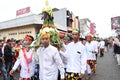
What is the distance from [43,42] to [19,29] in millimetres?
25557

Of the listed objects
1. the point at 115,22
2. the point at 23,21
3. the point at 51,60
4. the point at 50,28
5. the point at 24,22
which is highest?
the point at 115,22

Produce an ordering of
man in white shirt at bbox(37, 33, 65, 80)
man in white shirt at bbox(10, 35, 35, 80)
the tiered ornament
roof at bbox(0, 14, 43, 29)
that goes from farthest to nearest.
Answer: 1. roof at bbox(0, 14, 43, 29)
2. man in white shirt at bbox(10, 35, 35, 80)
3. the tiered ornament
4. man in white shirt at bbox(37, 33, 65, 80)

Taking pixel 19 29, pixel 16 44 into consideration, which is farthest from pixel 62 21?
pixel 16 44

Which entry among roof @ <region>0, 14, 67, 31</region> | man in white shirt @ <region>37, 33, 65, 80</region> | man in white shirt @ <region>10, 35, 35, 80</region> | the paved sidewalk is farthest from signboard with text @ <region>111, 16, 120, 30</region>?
man in white shirt @ <region>37, 33, 65, 80</region>

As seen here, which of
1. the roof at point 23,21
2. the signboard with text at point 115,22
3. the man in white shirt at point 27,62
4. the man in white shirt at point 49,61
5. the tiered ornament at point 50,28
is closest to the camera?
the man in white shirt at point 49,61

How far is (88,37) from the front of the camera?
1037 centimetres

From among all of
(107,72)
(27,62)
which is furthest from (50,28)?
(107,72)

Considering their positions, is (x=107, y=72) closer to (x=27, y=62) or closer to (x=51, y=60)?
(x=27, y=62)

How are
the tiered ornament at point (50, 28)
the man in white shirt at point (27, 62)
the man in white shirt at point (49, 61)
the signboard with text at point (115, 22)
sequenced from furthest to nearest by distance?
1. the signboard with text at point (115, 22)
2. the man in white shirt at point (27, 62)
3. the tiered ornament at point (50, 28)
4. the man in white shirt at point (49, 61)

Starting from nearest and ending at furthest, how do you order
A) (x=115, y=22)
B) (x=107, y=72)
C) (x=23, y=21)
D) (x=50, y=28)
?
(x=50, y=28) → (x=107, y=72) → (x=23, y=21) → (x=115, y=22)

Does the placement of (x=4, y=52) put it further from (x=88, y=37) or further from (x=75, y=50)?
(x=75, y=50)

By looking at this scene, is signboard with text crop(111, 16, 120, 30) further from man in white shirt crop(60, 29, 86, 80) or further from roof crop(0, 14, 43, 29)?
man in white shirt crop(60, 29, 86, 80)

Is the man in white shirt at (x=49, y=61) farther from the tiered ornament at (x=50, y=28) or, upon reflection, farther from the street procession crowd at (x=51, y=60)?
the tiered ornament at (x=50, y=28)

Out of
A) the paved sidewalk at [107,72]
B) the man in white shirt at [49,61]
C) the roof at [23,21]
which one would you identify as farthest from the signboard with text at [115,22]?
the man in white shirt at [49,61]
